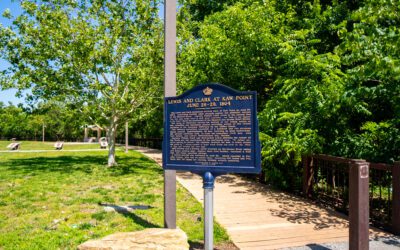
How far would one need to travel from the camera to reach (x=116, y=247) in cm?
470

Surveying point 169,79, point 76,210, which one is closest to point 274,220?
point 169,79

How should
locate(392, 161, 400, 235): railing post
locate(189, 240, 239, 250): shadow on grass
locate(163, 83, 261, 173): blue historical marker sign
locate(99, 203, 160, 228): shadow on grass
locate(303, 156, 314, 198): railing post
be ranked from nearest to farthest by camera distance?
locate(163, 83, 261, 173): blue historical marker sign < locate(189, 240, 239, 250): shadow on grass < locate(392, 161, 400, 235): railing post < locate(99, 203, 160, 228): shadow on grass < locate(303, 156, 314, 198): railing post

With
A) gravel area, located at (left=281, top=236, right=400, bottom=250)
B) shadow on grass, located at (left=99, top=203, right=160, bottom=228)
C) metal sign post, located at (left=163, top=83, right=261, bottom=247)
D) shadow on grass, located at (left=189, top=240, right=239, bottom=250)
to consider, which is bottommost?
shadow on grass, located at (left=189, top=240, right=239, bottom=250)

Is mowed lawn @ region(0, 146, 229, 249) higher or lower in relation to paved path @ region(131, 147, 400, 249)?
higher

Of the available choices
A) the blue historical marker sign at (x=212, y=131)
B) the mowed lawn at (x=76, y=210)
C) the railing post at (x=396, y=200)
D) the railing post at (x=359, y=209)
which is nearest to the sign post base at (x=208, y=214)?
the blue historical marker sign at (x=212, y=131)

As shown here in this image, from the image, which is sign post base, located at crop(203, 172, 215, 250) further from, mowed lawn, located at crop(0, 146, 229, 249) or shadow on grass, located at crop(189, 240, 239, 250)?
mowed lawn, located at crop(0, 146, 229, 249)

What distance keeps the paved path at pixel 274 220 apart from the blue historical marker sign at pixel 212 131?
1657mm

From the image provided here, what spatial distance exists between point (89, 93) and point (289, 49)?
1024 cm

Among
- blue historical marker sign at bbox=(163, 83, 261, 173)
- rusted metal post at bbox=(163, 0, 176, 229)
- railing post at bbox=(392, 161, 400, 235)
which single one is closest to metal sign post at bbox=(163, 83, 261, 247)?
blue historical marker sign at bbox=(163, 83, 261, 173)

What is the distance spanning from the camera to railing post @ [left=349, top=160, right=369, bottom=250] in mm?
4727

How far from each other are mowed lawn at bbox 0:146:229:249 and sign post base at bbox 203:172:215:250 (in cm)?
111

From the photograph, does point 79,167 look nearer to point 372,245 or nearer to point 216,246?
point 216,246

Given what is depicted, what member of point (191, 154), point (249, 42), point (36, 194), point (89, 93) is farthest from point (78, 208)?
point (89, 93)

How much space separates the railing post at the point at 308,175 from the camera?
9.23 m
